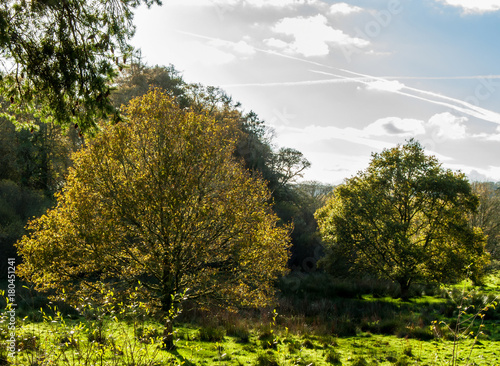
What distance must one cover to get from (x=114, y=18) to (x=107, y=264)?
7.51m

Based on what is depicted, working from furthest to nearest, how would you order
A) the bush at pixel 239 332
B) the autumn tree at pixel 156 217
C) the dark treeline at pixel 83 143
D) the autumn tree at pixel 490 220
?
the autumn tree at pixel 490 220
the dark treeline at pixel 83 143
the bush at pixel 239 332
the autumn tree at pixel 156 217

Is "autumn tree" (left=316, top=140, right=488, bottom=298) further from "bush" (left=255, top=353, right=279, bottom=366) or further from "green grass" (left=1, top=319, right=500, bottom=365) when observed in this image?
"bush" (left=255, top=353, right=279, bottom=366)

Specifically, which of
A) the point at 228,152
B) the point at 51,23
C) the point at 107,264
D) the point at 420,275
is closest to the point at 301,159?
the point at 420,275

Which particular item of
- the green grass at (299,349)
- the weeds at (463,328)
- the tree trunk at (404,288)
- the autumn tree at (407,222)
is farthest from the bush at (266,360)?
the tree trunk at (404,288)

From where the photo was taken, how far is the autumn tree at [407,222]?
1930 cm

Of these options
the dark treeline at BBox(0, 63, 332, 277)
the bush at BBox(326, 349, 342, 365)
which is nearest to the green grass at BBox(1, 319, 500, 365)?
the bush at BBox(326, 349, 342, 365)

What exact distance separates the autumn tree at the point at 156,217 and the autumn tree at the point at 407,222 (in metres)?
10.6

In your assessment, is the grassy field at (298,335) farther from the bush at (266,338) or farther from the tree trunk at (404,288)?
the tree trunk at (404,288)

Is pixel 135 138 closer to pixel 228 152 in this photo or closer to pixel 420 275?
pixel 228 152

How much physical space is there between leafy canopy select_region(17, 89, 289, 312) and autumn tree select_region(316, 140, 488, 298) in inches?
421

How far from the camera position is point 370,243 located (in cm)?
2089

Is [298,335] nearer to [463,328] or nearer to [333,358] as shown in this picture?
[333,358]

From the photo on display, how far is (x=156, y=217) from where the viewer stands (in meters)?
11.1

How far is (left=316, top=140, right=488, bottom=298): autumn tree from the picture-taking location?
19.3 m
